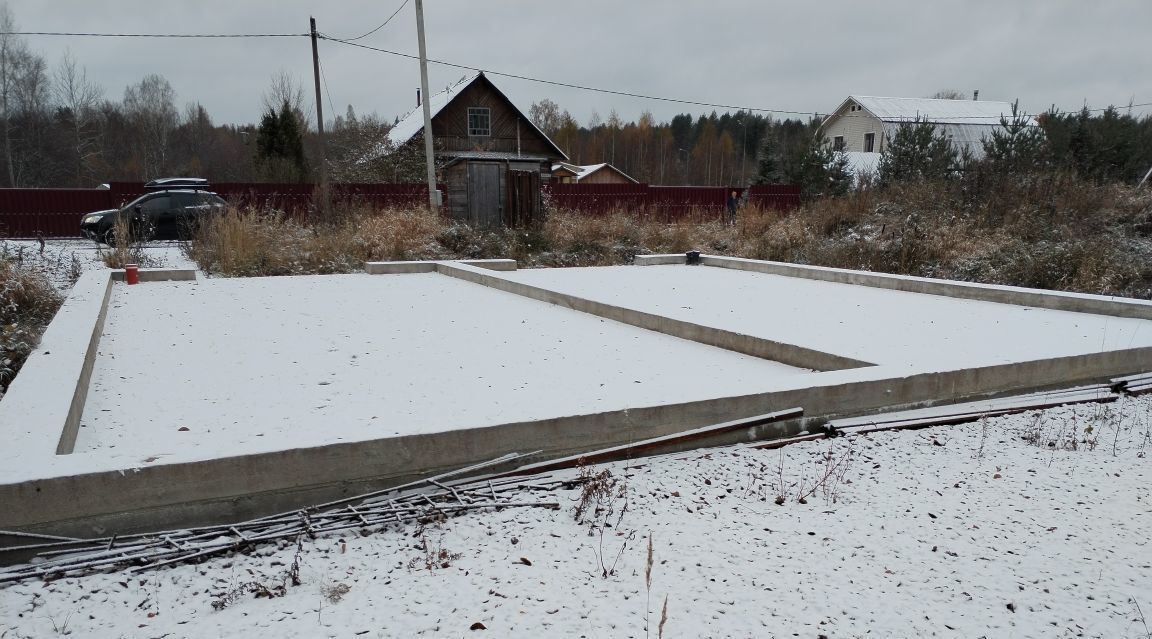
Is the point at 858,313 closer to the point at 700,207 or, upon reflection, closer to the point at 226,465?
the point at 226,465

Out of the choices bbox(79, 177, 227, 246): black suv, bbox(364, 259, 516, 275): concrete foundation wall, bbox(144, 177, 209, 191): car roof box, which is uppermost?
bbox(144, 177, 209, 191): car roof box

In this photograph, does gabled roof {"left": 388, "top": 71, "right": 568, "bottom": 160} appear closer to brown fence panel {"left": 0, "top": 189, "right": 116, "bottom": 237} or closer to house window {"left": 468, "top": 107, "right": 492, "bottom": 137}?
house window {"left": 468, "top": 107, "right": 492, "bottom": 137}

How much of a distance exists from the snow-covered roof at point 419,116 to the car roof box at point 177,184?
8.48 m

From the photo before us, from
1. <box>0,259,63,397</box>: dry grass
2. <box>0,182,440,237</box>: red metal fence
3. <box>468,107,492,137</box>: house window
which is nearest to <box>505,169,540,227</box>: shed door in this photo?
<box>0,182,440,237</box>: red metal fence

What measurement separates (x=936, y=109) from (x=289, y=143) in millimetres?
32979

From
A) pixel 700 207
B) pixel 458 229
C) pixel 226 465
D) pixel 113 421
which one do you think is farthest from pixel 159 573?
pixel 700 207

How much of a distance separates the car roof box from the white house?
3076 centimetres

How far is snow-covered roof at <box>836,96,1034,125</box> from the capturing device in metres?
37.4

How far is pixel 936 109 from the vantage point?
126ft

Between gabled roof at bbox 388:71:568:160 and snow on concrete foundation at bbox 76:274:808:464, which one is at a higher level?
gabled roof at bbox 388:71:568:160

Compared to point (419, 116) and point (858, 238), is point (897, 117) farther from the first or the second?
point (858, 238)

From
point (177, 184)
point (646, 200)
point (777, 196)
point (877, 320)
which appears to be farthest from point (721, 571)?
point (777, 196)

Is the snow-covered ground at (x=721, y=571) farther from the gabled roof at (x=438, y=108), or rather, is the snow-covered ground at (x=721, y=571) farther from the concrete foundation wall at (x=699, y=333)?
the gabled roof at (x=438, y=108)

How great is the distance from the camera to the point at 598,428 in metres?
3.20
